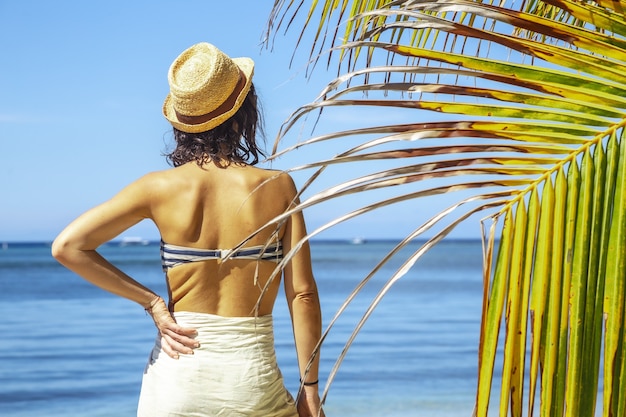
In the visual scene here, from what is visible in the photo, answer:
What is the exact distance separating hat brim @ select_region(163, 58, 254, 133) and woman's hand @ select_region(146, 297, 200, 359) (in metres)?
0.47

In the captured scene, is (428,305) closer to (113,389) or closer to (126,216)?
(113,389)

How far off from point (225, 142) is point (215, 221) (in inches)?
8.7

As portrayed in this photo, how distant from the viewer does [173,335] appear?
2.29 m

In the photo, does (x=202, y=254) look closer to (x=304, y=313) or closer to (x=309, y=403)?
(x=304, y=313)

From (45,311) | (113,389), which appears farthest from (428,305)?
(113,389)

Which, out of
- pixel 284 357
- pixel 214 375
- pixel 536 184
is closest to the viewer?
pixel 536 184

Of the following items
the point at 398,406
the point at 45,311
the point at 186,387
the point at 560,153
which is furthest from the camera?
the point at 45,311

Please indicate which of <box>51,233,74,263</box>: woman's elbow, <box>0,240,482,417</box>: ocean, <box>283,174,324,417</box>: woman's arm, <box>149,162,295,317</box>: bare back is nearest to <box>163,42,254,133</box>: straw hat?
<box>149,162,295,317</box>: bare back

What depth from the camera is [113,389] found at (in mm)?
10500

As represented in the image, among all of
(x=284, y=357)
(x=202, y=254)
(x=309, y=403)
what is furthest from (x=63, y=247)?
(x=284, y=357)

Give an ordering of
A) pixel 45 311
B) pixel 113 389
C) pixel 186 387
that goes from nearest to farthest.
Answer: pixel 186 387, pixel 113 389, pixel 45 311

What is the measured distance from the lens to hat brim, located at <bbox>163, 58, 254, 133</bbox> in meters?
2.35

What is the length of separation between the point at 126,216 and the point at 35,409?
26.1 ft

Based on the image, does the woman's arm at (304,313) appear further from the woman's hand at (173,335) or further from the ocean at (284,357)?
the ocean at (284,357)
